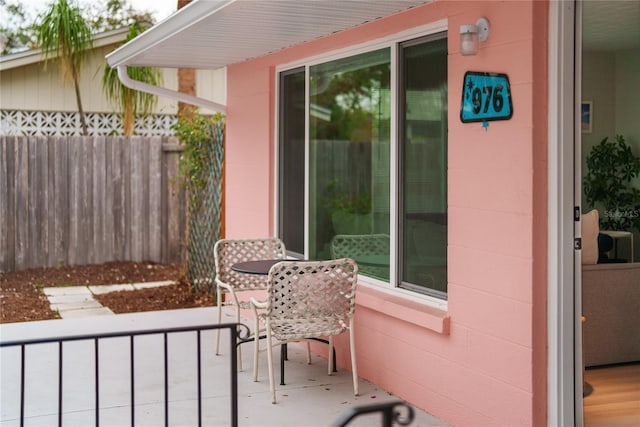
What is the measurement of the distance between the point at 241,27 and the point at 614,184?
3150 mm

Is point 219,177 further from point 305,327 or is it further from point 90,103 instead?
point 90,103

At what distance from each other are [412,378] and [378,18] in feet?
7.24

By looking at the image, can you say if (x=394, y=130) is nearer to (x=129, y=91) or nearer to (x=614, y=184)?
(x=614, y=184)

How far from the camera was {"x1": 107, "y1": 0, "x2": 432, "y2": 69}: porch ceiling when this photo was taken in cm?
465

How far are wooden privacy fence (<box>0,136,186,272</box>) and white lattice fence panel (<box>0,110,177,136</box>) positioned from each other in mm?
2469

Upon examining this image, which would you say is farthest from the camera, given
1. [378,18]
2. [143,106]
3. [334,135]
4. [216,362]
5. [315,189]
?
[334,135]

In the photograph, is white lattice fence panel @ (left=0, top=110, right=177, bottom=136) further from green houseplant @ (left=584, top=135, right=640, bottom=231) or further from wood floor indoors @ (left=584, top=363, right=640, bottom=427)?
wood floor indoors @ (left=584, top=363, right=640, bottom=427)

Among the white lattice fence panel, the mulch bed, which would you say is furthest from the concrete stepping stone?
the white lattice fence panel

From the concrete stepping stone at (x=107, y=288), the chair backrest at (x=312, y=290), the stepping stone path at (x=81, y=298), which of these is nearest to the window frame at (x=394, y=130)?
the chair backrest at (x=312, y=290)

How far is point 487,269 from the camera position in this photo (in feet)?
13.1

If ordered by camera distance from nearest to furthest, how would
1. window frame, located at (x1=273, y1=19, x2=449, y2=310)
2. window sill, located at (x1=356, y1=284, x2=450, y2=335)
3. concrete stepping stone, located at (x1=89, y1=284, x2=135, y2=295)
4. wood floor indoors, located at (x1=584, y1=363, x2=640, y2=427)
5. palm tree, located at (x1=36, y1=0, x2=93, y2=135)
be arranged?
wood floor indoors, located at (x1=584, y1=363, x2=640, y2=427)
window sill, located at (x1=356, y1=284, x2=450, y2=335)
window frame, located at (x1=273, y1=19, x2=449, y2=310)
concrete stepping stone, located at (x1=89, y1=284, x2=135, y2=295)
palm tree, located at (x1=36, y1=0, x2=93, y2=135)

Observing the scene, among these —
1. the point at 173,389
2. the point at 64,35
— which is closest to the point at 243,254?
the point at 173,389

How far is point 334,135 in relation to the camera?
48.1 feet

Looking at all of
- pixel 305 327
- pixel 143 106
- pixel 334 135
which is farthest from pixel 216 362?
pixel 334 135
